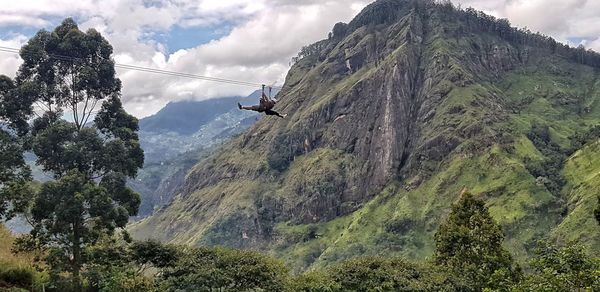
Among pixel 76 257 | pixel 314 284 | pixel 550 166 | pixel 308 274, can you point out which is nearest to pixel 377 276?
pixel 314 284

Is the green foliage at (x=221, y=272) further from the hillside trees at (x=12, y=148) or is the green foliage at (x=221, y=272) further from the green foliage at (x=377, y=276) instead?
the hillside trees at (x=12, y=148)

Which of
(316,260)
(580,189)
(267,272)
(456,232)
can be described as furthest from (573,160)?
(267,272)

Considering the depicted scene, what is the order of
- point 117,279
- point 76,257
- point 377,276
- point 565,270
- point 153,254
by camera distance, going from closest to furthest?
point 565,270 → point 117,279 → point 76,257 → point 153,254 → point 377,276

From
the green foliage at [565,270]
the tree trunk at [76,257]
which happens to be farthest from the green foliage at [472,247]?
the tree trunk at [76,257]

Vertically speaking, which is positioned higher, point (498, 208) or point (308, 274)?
point (308, 274)

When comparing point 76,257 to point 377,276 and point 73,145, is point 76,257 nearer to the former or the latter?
point 73,145

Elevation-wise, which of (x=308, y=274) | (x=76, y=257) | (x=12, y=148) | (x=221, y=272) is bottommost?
(x=308, y=274)
